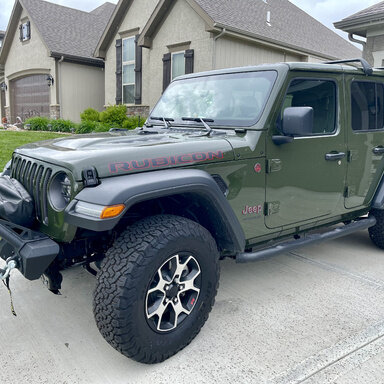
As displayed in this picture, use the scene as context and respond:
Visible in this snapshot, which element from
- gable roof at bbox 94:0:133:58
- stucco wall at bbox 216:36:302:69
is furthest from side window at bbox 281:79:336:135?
gable roof at bbox 94:0:133:58

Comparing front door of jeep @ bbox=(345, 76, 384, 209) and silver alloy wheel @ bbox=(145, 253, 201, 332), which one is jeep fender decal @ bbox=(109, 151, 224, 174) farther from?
front door of jeep @ bbox=(345, 76, 384, 209)

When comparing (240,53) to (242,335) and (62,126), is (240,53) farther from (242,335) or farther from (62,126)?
(242,335)

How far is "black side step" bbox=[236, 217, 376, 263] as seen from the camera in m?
3.03

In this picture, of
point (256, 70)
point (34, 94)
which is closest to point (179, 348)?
point (256, 70)

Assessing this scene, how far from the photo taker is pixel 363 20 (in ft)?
31.1

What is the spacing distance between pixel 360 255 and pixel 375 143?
1249 mm

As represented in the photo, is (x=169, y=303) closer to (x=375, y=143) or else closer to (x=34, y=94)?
(x=375, y=143)

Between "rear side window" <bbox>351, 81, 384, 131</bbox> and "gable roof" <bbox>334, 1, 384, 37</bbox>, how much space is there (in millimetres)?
6327

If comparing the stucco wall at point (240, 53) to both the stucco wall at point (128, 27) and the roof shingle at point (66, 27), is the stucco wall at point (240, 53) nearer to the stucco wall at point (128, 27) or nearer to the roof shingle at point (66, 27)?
the stucco wall at point (128, 27)

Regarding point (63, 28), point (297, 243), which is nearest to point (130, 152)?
point (297, 243)

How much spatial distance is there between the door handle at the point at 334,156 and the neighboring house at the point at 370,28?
728 centimetres

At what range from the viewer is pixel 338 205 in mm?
3705

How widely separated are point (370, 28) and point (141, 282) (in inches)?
382

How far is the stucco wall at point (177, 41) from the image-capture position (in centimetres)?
1281
